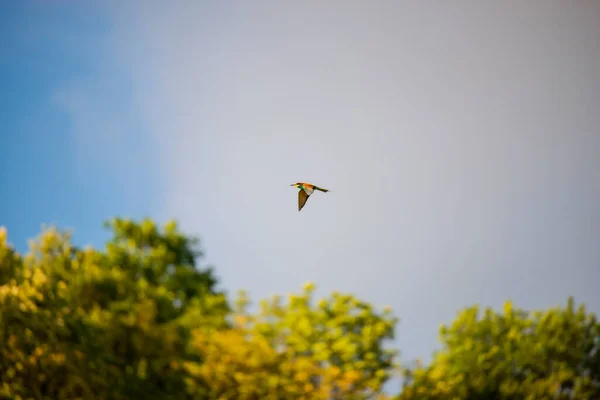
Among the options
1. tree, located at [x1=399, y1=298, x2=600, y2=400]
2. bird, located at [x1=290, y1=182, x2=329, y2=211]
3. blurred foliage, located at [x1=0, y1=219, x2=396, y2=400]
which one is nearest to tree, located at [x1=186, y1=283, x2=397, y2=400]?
blurred foliage, located at [x1=0, y1=219, x2=396, y2=400]

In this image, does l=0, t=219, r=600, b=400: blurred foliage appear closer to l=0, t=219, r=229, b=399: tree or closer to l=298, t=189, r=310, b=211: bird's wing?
l=0, t=219, r=229, b=399: tree

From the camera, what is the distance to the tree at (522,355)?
36750mm

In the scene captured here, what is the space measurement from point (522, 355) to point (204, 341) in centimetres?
1843

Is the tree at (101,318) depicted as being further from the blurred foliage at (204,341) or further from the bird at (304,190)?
the bird at (304,190)

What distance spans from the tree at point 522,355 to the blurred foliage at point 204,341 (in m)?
0.07

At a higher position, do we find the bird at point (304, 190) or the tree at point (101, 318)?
the tree at point (101, 318)

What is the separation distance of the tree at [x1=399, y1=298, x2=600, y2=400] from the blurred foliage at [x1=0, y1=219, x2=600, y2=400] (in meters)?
0.07

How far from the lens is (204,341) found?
29172 millimetres

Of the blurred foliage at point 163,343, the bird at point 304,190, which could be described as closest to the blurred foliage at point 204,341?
the blurred foliage at point 163,343

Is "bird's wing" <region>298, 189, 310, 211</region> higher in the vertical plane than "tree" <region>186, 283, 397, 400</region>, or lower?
lower

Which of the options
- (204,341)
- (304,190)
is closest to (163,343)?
(204,341)

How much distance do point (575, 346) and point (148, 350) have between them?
80.2 ft

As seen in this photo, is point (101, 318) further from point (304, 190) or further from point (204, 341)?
point (304, 190)

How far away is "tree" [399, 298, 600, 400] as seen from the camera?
36750mm
